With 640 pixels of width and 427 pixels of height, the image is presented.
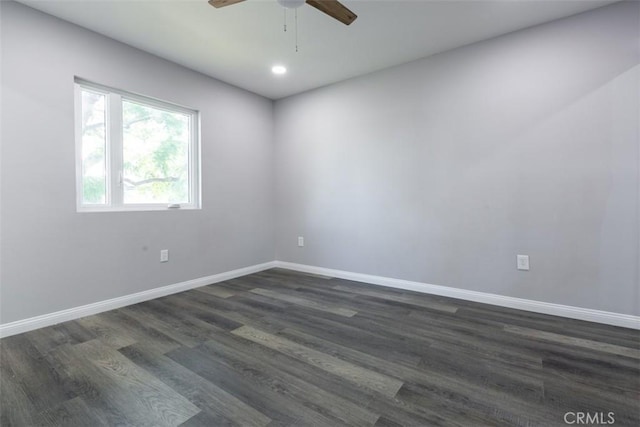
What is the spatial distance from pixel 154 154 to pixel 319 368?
8.77 ft

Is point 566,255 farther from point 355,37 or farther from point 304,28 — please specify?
point 304,28

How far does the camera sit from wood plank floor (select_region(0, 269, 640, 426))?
4.35 ft

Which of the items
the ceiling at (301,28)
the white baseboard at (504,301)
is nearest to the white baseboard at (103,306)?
the white baseboard at (504,301)

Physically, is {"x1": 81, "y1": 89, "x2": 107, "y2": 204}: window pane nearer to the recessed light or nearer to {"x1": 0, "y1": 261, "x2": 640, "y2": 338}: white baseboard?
{"x1": 0, "y1": 261, "x2": 640, "y2": 338}: white baseboard

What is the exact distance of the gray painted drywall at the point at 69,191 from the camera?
2.13 m

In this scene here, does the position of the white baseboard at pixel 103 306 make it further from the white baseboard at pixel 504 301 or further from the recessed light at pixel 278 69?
the recessed light at pixel 278 69

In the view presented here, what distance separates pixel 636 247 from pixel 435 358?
181cm

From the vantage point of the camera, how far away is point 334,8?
176 centimetres

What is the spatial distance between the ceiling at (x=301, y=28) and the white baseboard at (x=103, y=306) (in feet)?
7.78

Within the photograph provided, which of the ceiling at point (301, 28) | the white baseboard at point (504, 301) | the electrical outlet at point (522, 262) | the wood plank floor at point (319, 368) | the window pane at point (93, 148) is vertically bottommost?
the wood plank floor at point (319, 368)

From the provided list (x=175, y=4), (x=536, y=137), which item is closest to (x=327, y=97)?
(x=175, y=4)

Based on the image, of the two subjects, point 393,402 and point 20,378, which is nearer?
point 393,402

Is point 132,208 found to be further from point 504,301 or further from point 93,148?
point 504,301

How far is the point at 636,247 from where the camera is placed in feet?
7.09
